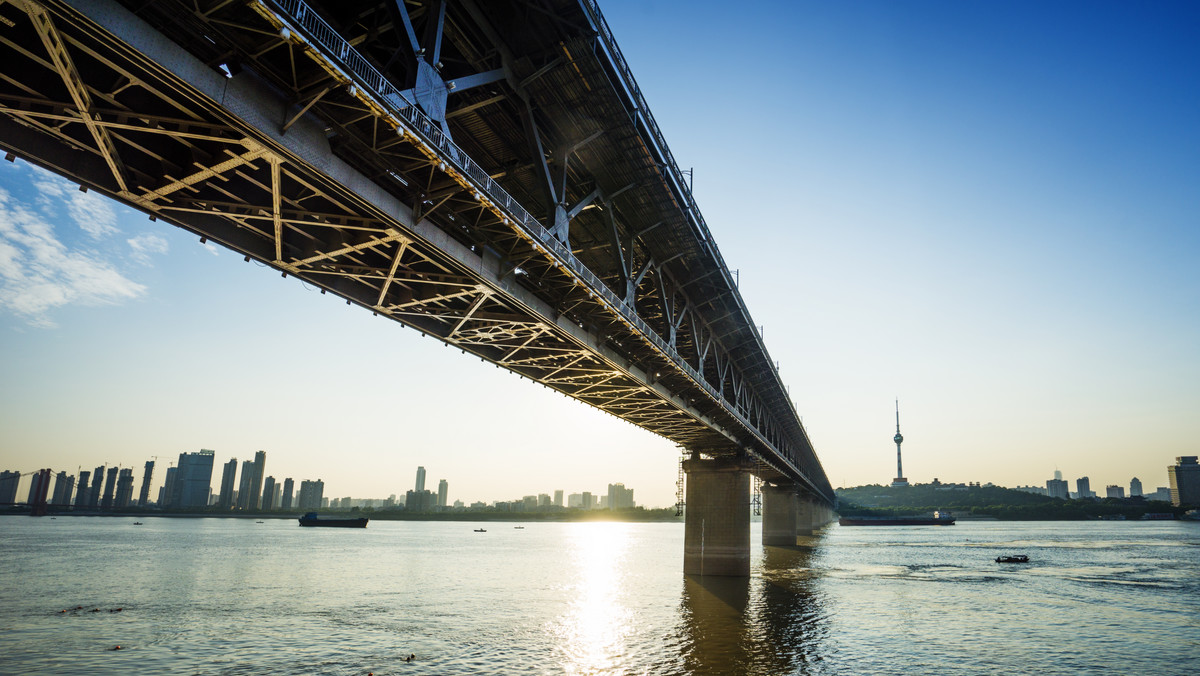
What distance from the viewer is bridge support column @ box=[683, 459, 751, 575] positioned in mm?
47250

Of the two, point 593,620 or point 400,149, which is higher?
point 400,149

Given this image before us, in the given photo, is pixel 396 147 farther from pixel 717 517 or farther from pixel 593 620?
pixel 717 517

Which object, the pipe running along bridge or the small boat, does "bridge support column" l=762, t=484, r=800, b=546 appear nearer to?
the pipe running along bridge

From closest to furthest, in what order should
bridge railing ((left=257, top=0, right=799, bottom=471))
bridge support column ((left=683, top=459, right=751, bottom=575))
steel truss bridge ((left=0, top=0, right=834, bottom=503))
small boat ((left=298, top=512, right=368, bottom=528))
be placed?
bridge railing ((left=257, top=0, right=799, bottom=471)) < steel truss bridge ((left=0, top=0, right=834, bottom=503)) < bridge support column ((left=683, top=459, right=751, bottom=575)) < small boat ((left=298, top=512, right=368, bottom=528))

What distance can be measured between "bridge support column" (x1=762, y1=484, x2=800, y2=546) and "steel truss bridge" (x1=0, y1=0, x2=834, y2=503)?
7414cm

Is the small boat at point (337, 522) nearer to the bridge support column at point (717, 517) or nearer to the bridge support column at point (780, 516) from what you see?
the bridge support column at point (780, 516)

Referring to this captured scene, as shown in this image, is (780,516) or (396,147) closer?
(396,147)

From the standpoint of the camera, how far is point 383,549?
89312mm

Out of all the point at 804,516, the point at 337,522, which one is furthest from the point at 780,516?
the point at 337,522

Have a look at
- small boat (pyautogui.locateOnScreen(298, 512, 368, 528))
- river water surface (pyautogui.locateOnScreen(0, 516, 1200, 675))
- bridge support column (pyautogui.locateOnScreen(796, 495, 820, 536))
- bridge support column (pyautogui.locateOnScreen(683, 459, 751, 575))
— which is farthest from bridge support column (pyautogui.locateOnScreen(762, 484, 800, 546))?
small boat (pyautogui.locateOnScreen(298, 512, 368, 528))

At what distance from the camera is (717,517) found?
158ft

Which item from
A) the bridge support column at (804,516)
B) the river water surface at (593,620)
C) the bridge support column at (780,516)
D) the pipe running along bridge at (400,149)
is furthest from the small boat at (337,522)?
the pipe running along bridge at (400,149)

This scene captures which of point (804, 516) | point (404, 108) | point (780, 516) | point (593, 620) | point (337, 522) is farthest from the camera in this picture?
point (337, 522)

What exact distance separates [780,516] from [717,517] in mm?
54796
